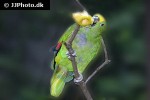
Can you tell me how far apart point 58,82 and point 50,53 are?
0.88 m

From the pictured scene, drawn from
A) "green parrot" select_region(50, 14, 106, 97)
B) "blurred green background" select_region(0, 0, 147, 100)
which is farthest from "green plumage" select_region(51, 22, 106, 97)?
"blurred green background" select_region(0, 0, 147, 100)

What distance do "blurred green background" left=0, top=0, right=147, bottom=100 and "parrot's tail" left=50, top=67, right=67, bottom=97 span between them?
2.78 ft

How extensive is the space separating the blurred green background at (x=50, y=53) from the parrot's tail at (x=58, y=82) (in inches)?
33.3

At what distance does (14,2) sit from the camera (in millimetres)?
1192

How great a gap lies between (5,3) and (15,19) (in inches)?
29.9

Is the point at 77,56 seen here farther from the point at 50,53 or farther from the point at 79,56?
the point at 50,53

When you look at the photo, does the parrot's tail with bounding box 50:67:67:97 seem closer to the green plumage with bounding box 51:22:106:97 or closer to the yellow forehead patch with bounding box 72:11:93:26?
the green plumage with bounding box 51:22:106:97

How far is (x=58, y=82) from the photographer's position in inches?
38.4

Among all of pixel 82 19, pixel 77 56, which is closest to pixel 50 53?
pixel 77 56

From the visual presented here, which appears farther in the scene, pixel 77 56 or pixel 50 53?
pixel 50 53

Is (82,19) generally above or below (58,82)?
above

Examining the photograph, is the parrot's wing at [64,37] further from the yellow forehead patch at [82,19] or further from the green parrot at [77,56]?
the yellow forehead patch at [82,19]

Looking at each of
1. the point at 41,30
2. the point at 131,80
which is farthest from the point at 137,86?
the point at 41,30

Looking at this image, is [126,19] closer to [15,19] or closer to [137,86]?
[137,86]
